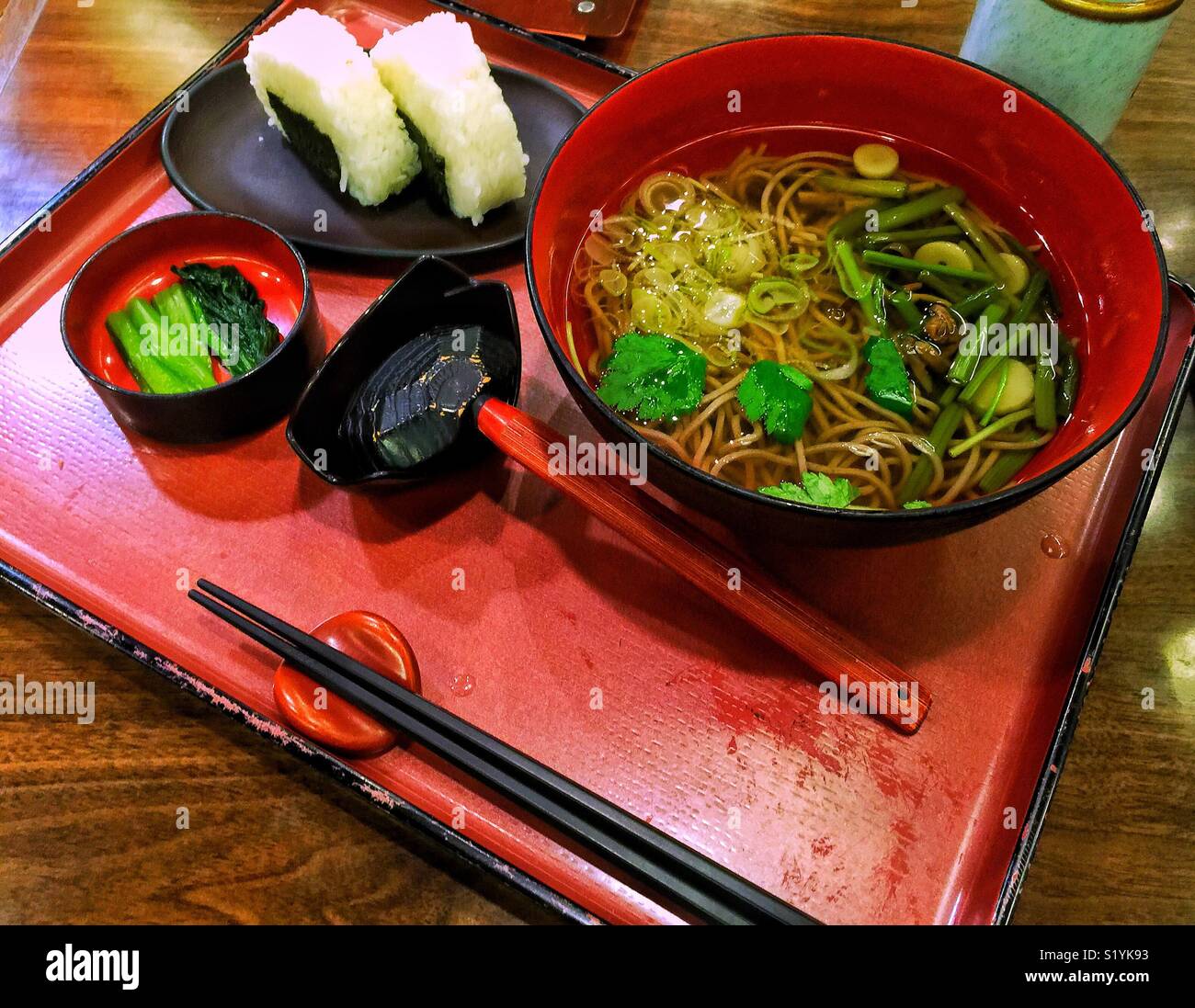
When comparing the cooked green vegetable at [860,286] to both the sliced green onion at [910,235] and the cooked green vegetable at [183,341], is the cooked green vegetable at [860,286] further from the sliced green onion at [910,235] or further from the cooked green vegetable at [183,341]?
the cooked green vegetable at [183,341]

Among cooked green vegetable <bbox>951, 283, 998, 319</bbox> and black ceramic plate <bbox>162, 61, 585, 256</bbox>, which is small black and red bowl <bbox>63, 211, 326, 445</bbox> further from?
cooked green vegetable <bbox>951, 283, 998, 319</bbox>

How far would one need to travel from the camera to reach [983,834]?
121cm

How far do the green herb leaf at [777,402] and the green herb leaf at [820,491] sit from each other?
0.31 feet

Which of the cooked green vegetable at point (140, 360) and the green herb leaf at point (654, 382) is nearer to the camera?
the green herb leaf at point (654, 382)

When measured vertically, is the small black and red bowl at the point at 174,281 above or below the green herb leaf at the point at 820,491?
above

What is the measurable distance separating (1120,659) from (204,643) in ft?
5.11

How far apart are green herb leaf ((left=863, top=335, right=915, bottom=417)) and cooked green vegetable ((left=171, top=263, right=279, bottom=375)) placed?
3.46 feet

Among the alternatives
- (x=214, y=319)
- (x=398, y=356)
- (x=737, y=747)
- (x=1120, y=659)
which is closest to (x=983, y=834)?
(x=737, y=747)

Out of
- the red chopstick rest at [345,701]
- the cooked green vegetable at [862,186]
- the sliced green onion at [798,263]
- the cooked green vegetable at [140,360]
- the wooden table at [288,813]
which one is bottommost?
the wooden table at [288,813]

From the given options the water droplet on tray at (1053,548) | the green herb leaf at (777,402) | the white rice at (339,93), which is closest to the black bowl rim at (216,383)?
the white rice at (339,93)

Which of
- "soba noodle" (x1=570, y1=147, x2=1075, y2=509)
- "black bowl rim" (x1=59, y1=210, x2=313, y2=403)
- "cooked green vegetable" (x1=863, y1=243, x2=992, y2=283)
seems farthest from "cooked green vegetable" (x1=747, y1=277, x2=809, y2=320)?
"black bowl rim" (x1=59, y1=210, x2=313, y2=403)

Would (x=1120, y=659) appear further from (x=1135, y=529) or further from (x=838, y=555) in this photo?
(x=838, y=555)

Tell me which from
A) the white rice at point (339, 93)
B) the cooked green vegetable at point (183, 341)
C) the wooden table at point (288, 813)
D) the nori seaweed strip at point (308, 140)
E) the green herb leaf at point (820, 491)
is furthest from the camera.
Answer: the nori seaweed strip at point (308, 140)

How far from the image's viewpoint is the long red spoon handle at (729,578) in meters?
1.28
